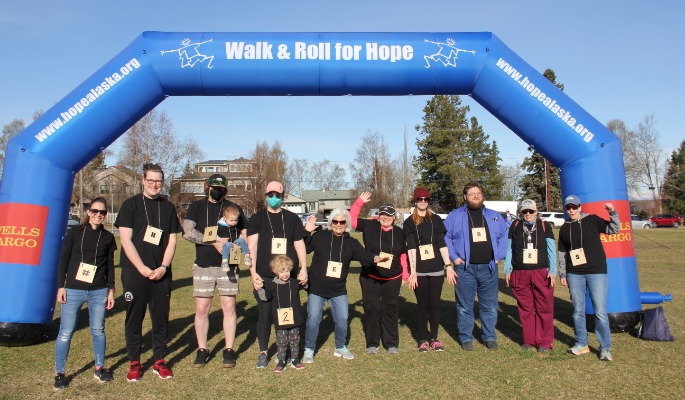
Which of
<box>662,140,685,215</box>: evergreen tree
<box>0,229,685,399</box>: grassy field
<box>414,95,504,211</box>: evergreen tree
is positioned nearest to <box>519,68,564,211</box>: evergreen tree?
<box>414,95,504,211</box>: evergreen tree

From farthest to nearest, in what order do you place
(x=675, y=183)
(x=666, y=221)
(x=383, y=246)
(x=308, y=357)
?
1. (x=675, y=183)
2. (x=666, y=221)
3. (x=383, y=246)
4. (x=308, y=357)

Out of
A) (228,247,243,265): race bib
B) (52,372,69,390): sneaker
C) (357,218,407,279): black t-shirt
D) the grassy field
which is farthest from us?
(357,218,407,279): black t-shirt

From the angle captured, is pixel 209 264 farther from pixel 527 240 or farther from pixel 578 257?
pixel 578 257

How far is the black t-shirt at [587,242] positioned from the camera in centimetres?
551

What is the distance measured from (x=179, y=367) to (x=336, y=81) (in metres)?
3.99

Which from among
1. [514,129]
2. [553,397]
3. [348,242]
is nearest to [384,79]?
[514,129]

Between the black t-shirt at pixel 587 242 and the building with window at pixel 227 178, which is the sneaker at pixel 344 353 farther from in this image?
the building with window at pixel 227 178

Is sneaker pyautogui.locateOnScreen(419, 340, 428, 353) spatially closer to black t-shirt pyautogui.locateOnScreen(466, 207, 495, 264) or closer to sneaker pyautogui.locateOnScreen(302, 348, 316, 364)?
black t-shirt pyautogui.locateOnScreen(466, 207, 495, 264)

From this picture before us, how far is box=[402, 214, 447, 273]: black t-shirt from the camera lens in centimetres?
580

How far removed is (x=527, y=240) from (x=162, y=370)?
4.32 metres

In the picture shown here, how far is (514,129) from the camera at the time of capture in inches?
262

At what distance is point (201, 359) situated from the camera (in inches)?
211

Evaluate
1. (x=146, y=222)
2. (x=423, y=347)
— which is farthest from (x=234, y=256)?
(x=423, y=347)

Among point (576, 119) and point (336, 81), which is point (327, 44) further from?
point (576, 119)
